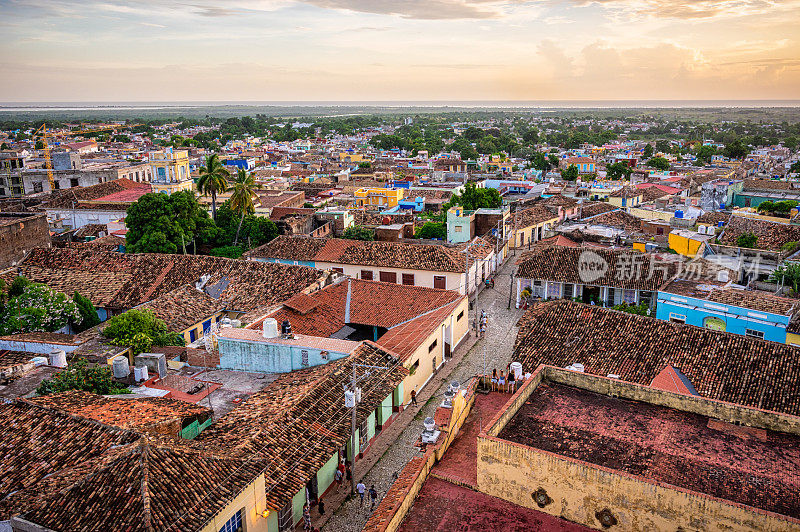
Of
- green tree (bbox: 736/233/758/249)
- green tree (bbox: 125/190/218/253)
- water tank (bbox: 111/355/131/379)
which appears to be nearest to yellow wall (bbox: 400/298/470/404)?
water tank (bbox: 111/355/131/379)

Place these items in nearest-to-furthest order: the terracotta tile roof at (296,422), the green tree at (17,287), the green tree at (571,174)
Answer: the terracotta tile roof at (296,422) → the green tree at (17,287) → the green tree at (571,174)

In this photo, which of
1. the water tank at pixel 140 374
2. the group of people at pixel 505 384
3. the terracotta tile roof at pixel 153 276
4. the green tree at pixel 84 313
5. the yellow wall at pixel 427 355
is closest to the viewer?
the group of people at pixel 505 384

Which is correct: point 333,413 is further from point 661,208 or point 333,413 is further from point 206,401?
→ point 661,208

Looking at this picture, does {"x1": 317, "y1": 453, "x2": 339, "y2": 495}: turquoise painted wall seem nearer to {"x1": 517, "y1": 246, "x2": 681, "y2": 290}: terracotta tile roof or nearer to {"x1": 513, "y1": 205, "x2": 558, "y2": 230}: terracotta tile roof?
{"x1": 517, "y1": 246, "x2": 681, "y2": 290}: terracotta tile roof

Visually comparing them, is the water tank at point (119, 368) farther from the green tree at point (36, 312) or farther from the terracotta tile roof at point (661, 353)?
the terracotta tile roof at point (661, 353)

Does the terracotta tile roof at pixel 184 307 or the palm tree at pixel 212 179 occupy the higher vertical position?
the palm tree at pixel 212 179

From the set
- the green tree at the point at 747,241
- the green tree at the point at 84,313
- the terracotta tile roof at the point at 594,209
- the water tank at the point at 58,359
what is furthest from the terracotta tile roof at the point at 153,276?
the terracotta tile roof at the point at 594,209

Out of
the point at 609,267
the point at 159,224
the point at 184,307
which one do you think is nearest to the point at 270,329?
the point at 184,307

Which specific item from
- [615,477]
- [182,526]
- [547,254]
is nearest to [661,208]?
[547,254]
